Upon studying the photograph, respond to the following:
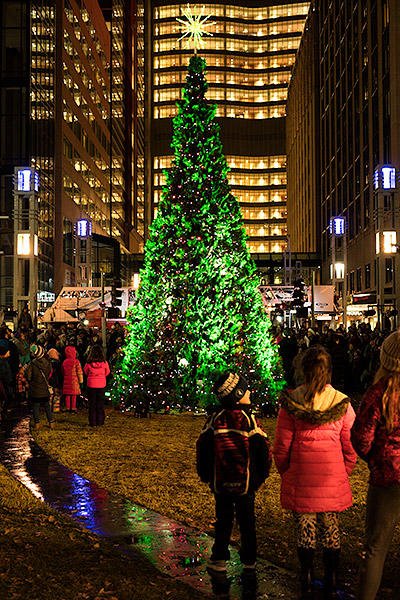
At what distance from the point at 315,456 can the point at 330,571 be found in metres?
0.87

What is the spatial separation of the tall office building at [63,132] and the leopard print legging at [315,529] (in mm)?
35135

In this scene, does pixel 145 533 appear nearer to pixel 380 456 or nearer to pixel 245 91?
pixel 380 456

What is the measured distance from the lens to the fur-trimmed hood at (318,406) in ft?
16.4

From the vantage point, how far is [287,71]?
151875 millimetres

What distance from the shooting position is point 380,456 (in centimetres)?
459

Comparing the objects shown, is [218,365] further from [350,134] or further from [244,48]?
[244,48]

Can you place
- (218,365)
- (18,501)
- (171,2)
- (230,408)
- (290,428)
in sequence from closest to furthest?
1. (290,428)
2. (230,408)
3. (18,501)
4. (218,365)
5. (171,2)

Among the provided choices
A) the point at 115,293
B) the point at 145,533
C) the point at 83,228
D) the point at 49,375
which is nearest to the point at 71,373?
the point at 49,375

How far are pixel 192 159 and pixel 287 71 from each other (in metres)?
143

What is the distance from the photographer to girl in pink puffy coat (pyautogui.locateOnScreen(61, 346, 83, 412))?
53.0 ft

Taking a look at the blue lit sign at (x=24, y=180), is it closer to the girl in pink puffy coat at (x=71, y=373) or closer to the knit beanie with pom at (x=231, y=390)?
the girl in pink puffy coat at (x=71, y=373)

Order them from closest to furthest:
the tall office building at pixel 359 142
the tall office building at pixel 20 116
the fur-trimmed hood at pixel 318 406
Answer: the fur-trimmed hood at pixel 318 406, the tall office building at pixel 359 142, the tall office building at pixel 20 116

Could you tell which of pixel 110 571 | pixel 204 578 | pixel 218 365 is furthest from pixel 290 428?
pixel 218 365

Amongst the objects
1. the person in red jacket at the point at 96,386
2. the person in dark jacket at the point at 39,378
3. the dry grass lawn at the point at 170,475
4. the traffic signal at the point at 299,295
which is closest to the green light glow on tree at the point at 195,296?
the dry grass lawn at the point at 170,475
